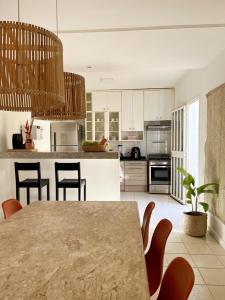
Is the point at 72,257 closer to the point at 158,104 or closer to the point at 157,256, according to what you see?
the point at 157,256

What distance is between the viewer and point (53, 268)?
1.16m

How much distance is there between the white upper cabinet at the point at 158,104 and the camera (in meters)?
6.53

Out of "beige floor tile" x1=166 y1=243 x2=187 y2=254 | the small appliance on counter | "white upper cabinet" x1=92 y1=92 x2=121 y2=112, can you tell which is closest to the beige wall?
"beige floor tile" x1=166 y1=243 x2=187 y2=254

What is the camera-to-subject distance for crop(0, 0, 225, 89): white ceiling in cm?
225

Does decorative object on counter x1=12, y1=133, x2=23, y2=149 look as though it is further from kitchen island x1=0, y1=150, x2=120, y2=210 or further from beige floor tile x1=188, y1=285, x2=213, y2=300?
beige floor tile x1=188, y1=285, x2=213, y2=300

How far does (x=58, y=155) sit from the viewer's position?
144 inches

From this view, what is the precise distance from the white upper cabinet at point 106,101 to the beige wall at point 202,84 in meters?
1.82

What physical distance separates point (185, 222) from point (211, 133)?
4.52 feet

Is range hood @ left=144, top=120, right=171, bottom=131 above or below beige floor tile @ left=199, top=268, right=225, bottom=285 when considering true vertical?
above

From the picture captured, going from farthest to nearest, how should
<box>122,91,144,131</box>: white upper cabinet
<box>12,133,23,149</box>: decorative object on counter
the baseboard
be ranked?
<box>122,91,144,131</box>: white upper cabinet < <box>12,133,23,149</box>: decorative object on counter < the baseboard

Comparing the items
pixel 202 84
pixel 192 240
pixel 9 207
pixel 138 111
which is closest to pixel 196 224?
pixel 192 240

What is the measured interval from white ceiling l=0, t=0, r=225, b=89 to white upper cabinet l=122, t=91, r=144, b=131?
7.91ft

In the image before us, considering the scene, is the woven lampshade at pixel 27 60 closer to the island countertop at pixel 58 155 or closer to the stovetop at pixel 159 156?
the island countertop at pixel 58 155

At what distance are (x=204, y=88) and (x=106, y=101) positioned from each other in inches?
123
